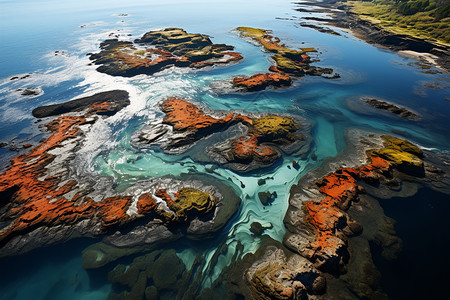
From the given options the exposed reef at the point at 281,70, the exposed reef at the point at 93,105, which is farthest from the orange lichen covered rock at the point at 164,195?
the exposed reef at the point at 281,70

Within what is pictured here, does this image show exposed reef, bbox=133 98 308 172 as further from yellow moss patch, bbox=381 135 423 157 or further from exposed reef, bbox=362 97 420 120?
exposed reef, bbox=362 97 420 120

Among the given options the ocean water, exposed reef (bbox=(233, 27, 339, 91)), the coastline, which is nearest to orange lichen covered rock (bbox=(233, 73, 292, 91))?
exposed reef (bbox=(233, 27, 339, 91))

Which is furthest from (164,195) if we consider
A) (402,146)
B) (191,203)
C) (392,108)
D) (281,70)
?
(281,70)

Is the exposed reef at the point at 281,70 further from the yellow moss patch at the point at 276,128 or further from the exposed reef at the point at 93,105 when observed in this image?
the exposed reef at the point at 93,105

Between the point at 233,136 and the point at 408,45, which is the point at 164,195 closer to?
the point at 233,136

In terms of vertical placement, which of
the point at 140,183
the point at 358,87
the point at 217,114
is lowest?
the point at 140,183

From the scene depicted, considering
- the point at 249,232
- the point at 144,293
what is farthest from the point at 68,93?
the point at 249,232

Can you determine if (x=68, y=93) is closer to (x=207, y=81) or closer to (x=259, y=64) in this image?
(x=207, y=81)
